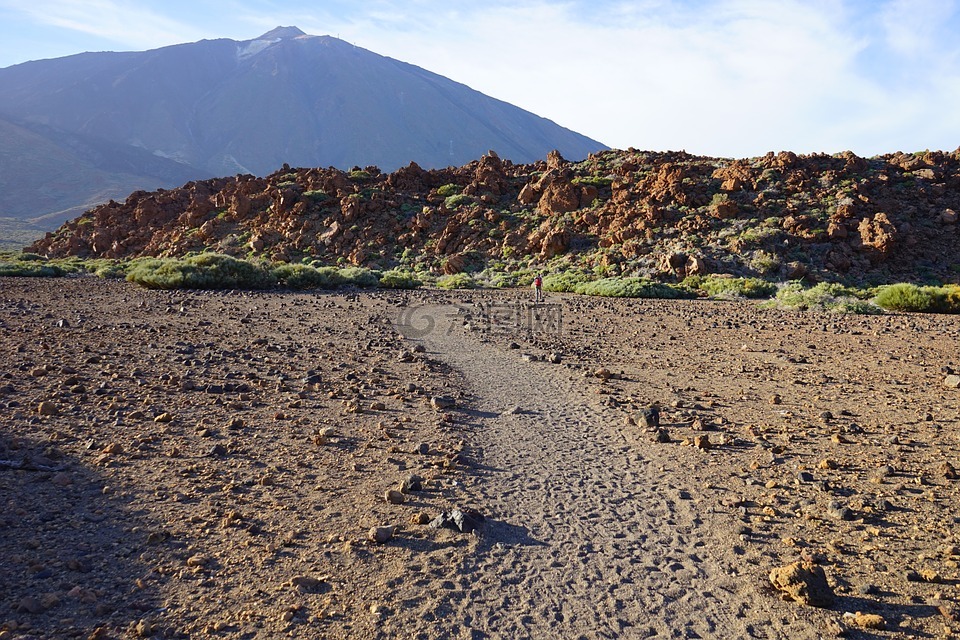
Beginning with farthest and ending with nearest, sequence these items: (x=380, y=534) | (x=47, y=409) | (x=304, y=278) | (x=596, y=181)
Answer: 1. (x=596, y=181)
2. (x=304, y=278)
3. (x=47, y=409)
4. (x=380, y=534)

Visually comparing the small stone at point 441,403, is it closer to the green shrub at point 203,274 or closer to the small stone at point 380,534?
the small stone at point 380,534

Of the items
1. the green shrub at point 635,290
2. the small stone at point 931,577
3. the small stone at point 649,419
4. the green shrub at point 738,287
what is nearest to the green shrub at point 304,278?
the green shrub at point 635,290

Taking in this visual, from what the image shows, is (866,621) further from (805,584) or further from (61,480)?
(61,480)

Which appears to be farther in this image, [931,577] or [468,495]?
[468,495]

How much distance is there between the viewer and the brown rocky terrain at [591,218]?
80.4ft

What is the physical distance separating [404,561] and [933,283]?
975 inches

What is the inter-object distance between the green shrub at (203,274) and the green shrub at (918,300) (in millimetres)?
19555

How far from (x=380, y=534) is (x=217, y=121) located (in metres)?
175

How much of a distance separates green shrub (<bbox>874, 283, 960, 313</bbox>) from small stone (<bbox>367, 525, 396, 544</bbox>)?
1726 cm

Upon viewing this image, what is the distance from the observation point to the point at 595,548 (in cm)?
381

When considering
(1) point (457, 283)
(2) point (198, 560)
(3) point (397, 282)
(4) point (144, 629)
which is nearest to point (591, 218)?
(1) point (457, 283)

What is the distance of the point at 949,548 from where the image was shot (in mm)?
3766

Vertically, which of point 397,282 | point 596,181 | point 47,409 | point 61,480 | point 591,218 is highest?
point 596,181

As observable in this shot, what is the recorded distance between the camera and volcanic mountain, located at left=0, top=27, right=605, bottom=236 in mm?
114438
